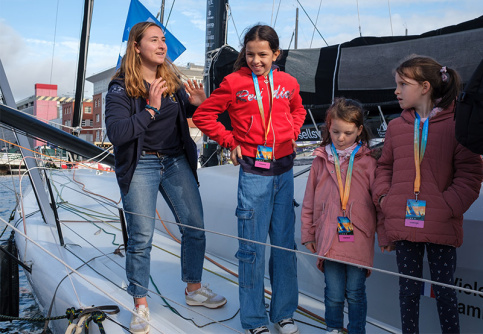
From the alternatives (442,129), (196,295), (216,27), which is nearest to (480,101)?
(442,129)

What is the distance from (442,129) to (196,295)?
4.93ft

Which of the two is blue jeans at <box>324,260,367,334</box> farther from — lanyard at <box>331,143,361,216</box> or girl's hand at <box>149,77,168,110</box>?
girl's hand at <box>149,77,168,110</box>

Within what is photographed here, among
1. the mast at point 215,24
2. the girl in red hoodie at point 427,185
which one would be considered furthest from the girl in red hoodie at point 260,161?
the mast at point 215,24

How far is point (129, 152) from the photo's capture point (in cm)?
Answer: 209

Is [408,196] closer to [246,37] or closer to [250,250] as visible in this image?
[250,250]

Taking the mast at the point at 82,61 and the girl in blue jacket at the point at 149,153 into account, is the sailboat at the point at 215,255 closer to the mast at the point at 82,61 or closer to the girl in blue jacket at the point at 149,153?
the girl in blue jacket at the point at 149,153

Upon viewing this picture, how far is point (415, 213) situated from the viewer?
1718 mm

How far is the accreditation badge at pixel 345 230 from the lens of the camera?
6.29 ft

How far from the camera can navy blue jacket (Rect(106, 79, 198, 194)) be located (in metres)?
2.00

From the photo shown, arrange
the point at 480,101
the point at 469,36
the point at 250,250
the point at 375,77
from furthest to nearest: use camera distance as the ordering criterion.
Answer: the point at 375,77, the point at 469,36, the point at 250,250, the point at 480,101

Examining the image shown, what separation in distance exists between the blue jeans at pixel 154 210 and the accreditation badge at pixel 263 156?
450 millimetres

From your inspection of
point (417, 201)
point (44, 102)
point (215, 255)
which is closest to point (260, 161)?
point (417, 201)

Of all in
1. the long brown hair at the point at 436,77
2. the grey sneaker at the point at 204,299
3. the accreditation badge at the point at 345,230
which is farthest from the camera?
the grey sneaker at the point at 204,299

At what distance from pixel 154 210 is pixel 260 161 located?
604 millimetres
